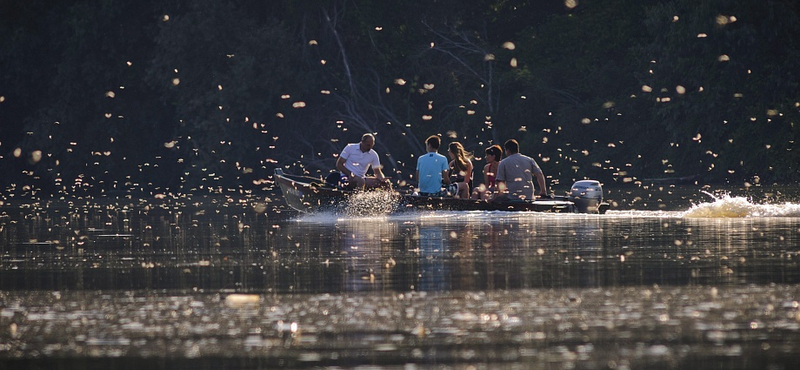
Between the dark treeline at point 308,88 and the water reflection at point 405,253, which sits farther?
the dark treeline at point 308,88

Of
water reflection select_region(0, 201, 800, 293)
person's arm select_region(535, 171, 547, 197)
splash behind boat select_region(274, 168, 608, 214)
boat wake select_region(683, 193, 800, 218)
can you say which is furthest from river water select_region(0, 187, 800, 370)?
person's arm select_region(535, 171, 547, 197)

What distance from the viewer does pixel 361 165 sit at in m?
26.5

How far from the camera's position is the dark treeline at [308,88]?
53188 mm

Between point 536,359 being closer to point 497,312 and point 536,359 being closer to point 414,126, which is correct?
point 497,312

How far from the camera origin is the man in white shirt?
2622 cm

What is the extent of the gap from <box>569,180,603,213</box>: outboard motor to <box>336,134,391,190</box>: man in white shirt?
10.8 ft

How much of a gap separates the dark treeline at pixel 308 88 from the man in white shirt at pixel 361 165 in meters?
24.3

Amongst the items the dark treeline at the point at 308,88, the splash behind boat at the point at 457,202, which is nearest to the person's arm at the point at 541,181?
the splash behind boat at the point at 457,202

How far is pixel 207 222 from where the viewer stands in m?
26.0

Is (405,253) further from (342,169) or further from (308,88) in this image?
(308,88)

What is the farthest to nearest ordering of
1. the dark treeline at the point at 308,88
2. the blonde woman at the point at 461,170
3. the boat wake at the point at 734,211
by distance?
the dark treeline at the point at 308,88 < the blonde woman at the point at 461,170 < the boat wake at the point at 734,211

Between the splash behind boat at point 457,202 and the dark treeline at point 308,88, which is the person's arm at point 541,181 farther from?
the dark treeline at point 308,88

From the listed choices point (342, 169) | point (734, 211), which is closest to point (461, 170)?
point (342, 169)

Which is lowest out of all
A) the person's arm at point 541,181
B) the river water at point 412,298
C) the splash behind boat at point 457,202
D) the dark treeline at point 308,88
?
the river water at point 412,298
